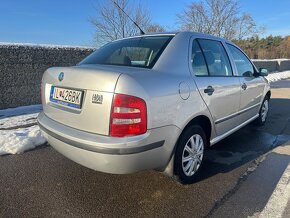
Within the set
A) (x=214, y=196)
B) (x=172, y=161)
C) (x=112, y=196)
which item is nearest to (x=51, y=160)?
(x=112, y=196)

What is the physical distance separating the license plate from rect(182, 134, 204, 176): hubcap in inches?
49.1

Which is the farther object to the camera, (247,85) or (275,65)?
(275,65)

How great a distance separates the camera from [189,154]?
317 centimetres

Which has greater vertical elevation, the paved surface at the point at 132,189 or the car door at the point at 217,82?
the car door at the point at 217,82

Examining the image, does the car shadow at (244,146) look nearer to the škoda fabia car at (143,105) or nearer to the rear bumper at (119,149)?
the škoda fabia car at (143,105)

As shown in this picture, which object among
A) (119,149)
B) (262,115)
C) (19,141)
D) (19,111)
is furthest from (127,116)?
(19,111)

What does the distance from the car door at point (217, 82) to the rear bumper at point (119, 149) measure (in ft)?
2.55

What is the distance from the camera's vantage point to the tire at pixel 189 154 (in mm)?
2959

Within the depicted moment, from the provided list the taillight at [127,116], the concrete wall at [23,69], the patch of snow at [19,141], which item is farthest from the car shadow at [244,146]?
the concrete wall at [23,69]

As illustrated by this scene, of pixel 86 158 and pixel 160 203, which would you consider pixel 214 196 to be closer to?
pixel 160 203

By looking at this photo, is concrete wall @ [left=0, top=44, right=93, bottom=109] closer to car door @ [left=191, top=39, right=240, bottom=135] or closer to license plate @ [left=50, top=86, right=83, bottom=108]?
license plate @ [left=50, top=86, right=83, bottom=108]

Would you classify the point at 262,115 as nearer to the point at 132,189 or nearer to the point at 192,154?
the point at 192,154

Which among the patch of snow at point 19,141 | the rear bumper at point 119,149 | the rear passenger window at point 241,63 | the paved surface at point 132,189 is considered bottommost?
the paved surface at point 132,189

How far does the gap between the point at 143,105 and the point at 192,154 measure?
1111 millimetres
